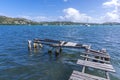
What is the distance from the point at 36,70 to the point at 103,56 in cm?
729

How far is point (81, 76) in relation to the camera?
912 centimetres

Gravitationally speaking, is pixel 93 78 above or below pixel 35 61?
above

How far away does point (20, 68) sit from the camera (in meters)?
15.9

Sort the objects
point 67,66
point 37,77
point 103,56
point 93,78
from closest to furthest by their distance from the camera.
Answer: point 93,78
point 37,77
point 103,56
point 67,66

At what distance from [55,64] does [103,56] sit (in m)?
5.84

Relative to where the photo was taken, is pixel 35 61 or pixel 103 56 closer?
pixel 103 56

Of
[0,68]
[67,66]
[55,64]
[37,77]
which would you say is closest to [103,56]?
[67,66]

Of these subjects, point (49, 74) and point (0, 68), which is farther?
point (0, 68)

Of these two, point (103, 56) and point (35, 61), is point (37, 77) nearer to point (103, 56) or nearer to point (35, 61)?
point (35, 61)

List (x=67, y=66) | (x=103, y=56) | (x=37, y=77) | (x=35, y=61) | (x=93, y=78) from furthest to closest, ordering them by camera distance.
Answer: (x=35, y=61)
(x=67, y=66)
(x=103, y=56)
(x=37, y=77)
(x=93, y=78)

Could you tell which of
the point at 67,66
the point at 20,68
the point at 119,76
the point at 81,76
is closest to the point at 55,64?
the point at 67,66

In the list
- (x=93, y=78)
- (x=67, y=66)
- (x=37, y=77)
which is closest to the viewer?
(x=93, y=78)

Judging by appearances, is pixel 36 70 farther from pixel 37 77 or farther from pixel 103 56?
pixel 103 56

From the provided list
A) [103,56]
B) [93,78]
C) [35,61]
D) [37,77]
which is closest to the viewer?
[93,78]
